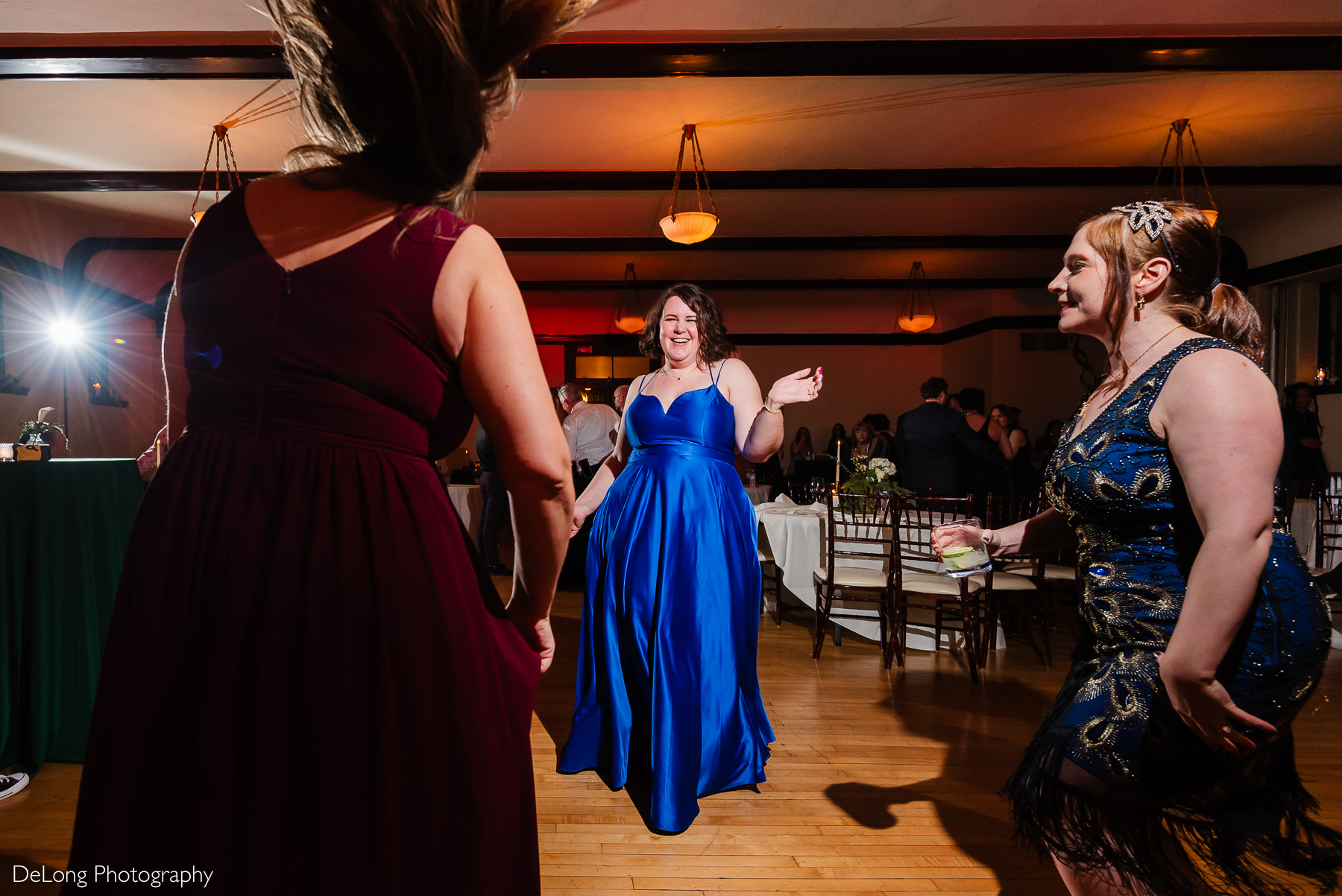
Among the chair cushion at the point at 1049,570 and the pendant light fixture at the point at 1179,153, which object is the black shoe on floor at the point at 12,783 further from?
the pendant light fixture at the point at 1179,153

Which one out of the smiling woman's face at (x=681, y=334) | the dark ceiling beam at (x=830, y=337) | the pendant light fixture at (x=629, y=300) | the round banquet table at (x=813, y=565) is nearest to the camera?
the smiling woman's face at (x=681, y=334)

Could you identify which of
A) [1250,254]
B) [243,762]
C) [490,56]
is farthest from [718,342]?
[1250,254]

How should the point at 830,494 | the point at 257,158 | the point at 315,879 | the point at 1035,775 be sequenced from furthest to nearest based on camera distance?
the point at 257,158 < the point at 830,494 < the point at 1035,775 < the point at 315,879

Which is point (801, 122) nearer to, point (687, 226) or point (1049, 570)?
point (687, 226)

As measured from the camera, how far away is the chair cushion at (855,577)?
14.0 feet

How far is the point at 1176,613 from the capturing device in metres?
1.18

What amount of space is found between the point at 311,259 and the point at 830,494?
343 cm

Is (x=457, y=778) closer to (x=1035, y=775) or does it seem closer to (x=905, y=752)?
(x=1035, y=775)

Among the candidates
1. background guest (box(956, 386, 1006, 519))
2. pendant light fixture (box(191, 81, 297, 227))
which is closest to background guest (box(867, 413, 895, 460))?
background guest (box(956, 386, 1006, 519))

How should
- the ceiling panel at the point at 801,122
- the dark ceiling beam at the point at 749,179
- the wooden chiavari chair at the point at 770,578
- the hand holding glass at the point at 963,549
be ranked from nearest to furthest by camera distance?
the hand holding glass at the point at 963,549
the wooden chiavari chair at the point at 770,578
the ceiling panel at the point at 801,122
the dark ceiling beam at the point at 749,179

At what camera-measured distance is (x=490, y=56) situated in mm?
755

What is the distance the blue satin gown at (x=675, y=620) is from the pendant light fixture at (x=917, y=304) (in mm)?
7476

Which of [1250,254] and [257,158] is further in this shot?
[1250,254]

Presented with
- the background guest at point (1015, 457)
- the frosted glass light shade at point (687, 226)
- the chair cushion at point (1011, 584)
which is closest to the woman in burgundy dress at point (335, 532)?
the chair cushion at point (1011, 584)
